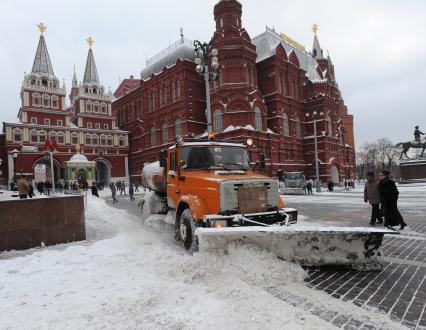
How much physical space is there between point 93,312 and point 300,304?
8.57 ft

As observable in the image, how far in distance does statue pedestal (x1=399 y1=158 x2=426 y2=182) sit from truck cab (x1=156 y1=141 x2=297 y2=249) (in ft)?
104

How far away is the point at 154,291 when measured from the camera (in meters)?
4.25

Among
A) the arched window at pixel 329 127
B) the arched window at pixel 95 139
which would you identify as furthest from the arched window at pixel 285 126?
the arched window at pixel 95 139

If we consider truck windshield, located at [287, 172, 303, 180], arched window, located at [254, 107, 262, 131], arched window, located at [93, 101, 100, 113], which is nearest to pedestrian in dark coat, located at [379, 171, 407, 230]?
truck windshield, located at [287, 172, 303, 180]

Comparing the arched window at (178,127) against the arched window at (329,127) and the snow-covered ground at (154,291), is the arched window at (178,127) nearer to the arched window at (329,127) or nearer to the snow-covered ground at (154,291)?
the arched window at (329,127)

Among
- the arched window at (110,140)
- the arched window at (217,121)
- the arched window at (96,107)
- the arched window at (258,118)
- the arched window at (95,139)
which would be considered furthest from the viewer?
the arched window at (96,107)

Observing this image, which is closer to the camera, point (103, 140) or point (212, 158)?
point (212, 158)

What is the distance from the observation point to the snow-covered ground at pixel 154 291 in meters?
3.38

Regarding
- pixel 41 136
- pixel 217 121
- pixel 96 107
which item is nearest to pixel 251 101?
pixel 217 121

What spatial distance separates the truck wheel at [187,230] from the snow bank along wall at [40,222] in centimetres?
326

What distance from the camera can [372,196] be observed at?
9.48 meters

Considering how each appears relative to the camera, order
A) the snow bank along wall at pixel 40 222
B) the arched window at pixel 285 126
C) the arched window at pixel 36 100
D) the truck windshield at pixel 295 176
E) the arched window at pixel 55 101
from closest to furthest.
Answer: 1. the snow bank along wall at pixel 40 222
2. the truck windshield at pixel 295 176
3. the arched window at pixel 285 126
4. the arched window at pixel 36 100
5. the arched window at pixel 55 101

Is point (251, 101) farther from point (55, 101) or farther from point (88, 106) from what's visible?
point (55, 101)

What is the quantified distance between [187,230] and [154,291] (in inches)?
91.4
